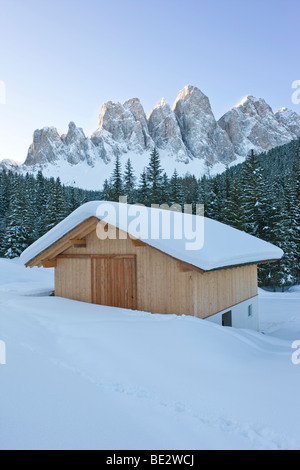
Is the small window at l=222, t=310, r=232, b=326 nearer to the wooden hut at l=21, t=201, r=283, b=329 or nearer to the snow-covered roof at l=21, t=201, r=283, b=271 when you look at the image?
the wooden hut at l=21, t=201, r=283, b=329

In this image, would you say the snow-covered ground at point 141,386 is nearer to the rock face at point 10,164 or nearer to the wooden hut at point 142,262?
the wooden hut at point 142,262

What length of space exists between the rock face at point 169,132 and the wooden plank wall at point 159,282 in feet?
631

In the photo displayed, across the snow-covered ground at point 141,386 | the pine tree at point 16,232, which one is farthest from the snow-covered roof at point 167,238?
the pine tree at point 16,232

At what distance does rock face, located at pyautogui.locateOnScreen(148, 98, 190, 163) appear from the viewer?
194625 mm

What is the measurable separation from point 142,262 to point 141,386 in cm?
470

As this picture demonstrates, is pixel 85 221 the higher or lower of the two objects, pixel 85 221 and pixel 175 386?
the higher

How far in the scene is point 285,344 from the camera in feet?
27.3

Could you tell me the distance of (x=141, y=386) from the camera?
4.10 m

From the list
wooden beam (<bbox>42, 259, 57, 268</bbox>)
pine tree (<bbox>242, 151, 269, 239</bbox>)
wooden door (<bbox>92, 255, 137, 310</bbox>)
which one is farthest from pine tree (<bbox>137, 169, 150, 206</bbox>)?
wooden door (<bbox>92, 255, 137, 310</bbox>)

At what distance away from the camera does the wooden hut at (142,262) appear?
294 inches

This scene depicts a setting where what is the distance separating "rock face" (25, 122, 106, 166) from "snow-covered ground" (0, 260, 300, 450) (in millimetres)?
196726

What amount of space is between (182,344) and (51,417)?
2.97 metres

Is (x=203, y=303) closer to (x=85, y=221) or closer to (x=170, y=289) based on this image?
(x=170, y=289)
